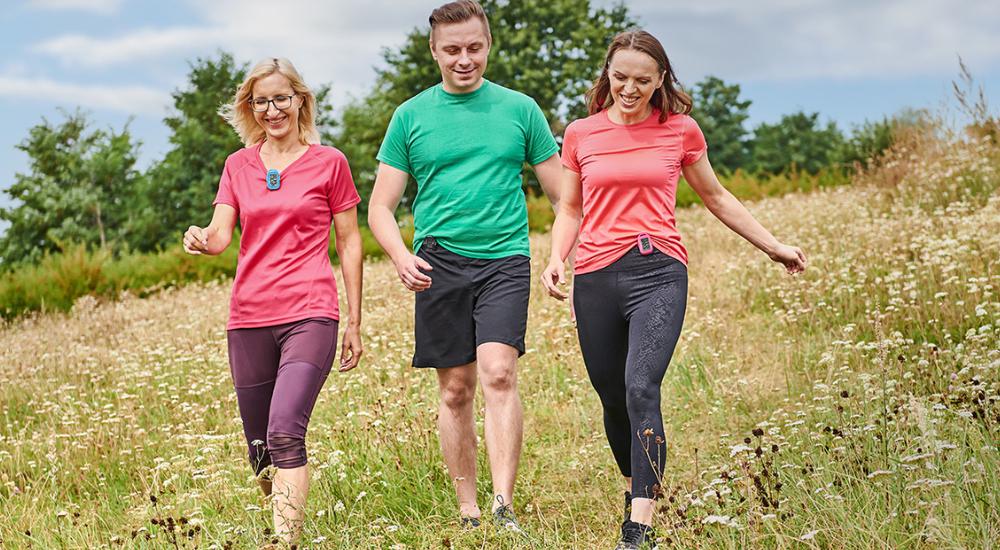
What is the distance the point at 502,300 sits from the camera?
4.71 metres

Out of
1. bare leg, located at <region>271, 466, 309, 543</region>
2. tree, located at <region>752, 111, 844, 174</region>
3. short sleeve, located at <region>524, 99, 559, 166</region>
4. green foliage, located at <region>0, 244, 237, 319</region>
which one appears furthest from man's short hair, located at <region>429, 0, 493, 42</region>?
tree, located at <region>752, 111, 844, 174</region>

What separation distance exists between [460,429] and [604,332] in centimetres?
93

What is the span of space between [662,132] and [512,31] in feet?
116

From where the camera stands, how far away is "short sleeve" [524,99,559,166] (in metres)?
4.91

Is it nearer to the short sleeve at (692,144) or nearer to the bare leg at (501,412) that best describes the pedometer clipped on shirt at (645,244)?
the short sleeve at (692,144)

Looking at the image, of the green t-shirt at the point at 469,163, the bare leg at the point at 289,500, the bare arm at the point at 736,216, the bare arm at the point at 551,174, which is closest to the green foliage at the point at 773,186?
the bare arm at the point at 551,174

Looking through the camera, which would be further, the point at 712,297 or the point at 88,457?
the point at 712,297

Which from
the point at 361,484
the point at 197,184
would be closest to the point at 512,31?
the point at 197,184

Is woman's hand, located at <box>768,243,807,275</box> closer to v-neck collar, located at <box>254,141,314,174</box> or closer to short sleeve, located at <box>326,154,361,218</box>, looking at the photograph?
short sleeve, located at <box>326,154,361,218</box>

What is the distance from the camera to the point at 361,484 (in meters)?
5.41

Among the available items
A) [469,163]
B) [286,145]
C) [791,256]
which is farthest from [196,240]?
[791,256]

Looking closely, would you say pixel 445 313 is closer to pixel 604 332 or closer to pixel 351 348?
pixel 351 348

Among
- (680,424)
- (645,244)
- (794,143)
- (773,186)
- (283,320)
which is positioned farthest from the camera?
(794,143)

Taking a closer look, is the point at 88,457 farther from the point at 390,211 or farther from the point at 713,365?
the point at 713,365
